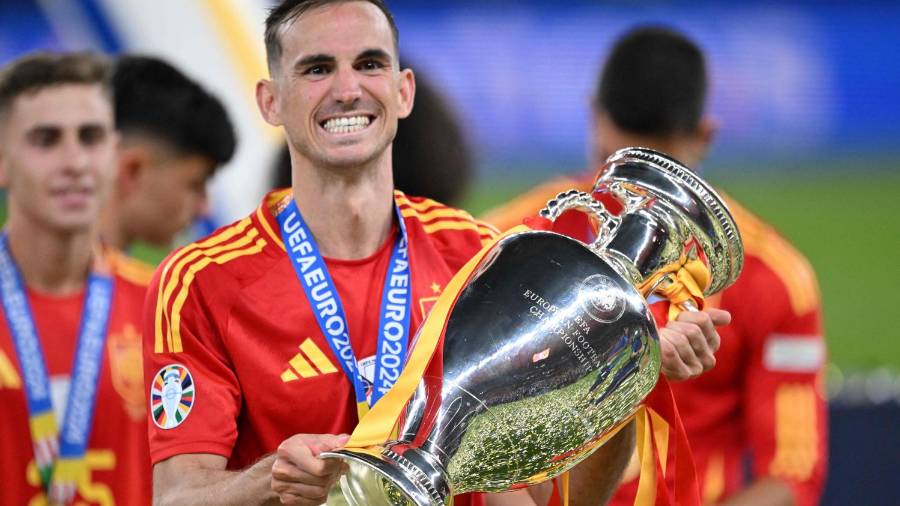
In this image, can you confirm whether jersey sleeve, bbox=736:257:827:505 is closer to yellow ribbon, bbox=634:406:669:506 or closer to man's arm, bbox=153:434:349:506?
yellow ribbon, bbox=634:406:669:506

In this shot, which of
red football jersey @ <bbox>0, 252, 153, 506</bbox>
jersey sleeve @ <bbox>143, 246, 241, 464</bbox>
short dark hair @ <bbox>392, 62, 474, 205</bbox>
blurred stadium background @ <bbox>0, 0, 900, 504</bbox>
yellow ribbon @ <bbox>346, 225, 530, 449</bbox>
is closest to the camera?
yellow ribbon @ <bbox>346, 225, 530, 449</bbox>

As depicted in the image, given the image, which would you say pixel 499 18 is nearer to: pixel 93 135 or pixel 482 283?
pixel 93 135

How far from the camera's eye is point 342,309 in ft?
10.3

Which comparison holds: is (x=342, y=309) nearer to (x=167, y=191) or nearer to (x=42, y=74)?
(x=42, y=74)

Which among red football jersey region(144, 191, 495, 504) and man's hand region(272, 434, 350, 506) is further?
red football jersey region(144, 191, 495, 504)

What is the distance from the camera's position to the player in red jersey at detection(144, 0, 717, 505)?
3.07 metres

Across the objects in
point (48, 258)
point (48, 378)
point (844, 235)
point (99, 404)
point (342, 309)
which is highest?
point (342, 309)

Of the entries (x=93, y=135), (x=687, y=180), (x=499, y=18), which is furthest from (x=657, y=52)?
(x=499, y=18)

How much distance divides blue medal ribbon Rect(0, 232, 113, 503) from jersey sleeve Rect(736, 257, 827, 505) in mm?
1834

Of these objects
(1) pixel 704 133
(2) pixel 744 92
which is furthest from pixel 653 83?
(2) pixel 744 92

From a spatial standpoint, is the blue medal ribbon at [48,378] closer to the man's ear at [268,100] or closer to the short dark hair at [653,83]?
the man's ear at [268,100]

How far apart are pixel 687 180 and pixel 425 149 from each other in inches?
59.2

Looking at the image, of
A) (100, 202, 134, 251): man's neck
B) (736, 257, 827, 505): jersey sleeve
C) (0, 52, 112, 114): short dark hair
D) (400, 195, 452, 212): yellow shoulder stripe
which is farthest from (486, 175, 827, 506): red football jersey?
(100, 202, 134, 251): man's neck

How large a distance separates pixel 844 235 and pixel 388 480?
1514 centimetres
